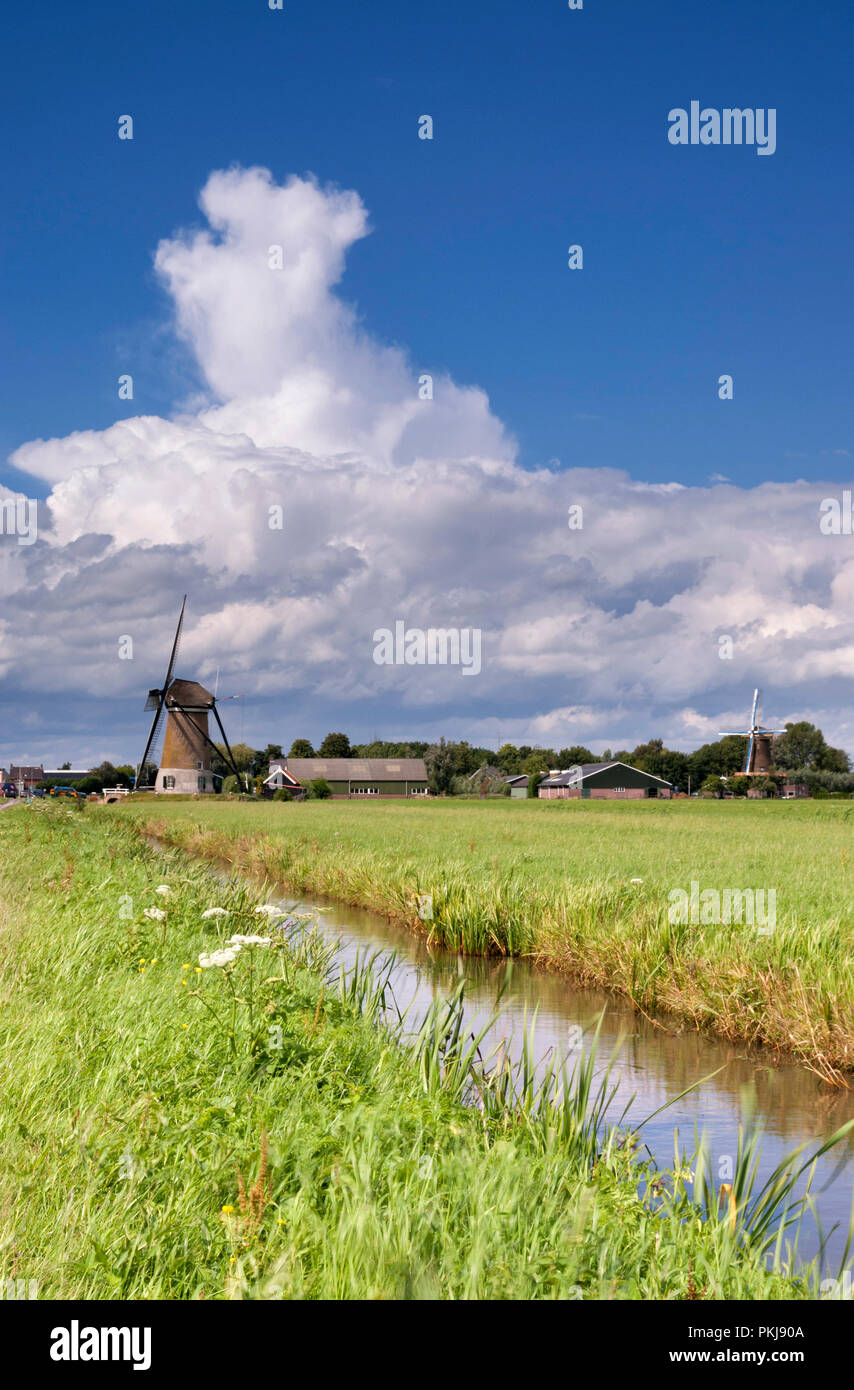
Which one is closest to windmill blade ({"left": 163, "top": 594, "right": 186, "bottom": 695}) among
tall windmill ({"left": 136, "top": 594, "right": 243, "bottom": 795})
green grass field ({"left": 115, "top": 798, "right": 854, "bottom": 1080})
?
tall windmill ({"left": 136, "top": 594, "right": 243, "bottom": 795})

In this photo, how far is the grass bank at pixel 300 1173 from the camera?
13.4ft

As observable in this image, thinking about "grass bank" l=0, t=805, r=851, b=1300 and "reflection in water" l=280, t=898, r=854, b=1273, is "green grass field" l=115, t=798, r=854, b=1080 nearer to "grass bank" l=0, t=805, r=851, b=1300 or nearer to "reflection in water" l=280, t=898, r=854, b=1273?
"reflection in water" l=280, t=898, r=854, b=1273

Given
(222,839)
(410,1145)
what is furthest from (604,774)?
(410,1145)

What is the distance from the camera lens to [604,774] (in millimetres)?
119812

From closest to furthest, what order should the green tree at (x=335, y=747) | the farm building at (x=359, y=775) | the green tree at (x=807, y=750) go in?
the farm building at (x=359, y=775)
the green tree at (x=807, y=750)
the green tree at (x=335, y=747)

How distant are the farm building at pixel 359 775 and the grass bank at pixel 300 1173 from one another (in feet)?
407

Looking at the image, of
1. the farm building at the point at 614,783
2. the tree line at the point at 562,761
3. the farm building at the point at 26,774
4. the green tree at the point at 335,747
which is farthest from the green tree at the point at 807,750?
the farm building at the point at 26,774

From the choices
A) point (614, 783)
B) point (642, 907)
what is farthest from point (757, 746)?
point (642, 907)

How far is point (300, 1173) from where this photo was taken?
479 centimetres

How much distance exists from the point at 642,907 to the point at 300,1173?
38.4 feet

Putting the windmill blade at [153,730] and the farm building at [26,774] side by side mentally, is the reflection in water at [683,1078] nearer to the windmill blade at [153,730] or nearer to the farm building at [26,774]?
the windmill blade at [153,730]

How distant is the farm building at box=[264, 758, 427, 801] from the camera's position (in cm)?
13312
